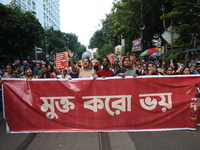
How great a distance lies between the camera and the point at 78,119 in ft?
13.5

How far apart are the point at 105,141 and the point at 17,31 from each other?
63.2 ft

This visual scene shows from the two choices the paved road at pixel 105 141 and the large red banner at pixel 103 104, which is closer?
the paved road at pixel 105 141

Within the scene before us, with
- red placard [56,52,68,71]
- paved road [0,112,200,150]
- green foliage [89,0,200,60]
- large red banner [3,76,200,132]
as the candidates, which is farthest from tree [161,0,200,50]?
paved road [0,112,200,150]

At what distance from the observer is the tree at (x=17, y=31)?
723 inches

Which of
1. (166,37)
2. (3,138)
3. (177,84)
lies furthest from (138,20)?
(3,138)

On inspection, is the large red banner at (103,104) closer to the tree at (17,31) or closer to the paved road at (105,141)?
the paved road at (105,141)

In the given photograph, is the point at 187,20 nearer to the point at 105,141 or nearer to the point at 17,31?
the point at 105,141

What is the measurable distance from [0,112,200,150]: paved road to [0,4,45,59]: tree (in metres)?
17.0

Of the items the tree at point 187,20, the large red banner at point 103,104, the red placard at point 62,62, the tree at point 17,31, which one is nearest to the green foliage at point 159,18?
the tree at point 187,20

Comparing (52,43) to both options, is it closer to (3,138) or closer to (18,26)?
(18,26)

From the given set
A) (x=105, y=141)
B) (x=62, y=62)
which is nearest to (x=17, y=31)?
(x=62, y=62)

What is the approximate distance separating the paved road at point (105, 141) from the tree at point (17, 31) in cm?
1700

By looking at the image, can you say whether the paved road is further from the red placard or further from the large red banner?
the red placard

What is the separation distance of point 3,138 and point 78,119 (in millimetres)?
1547
